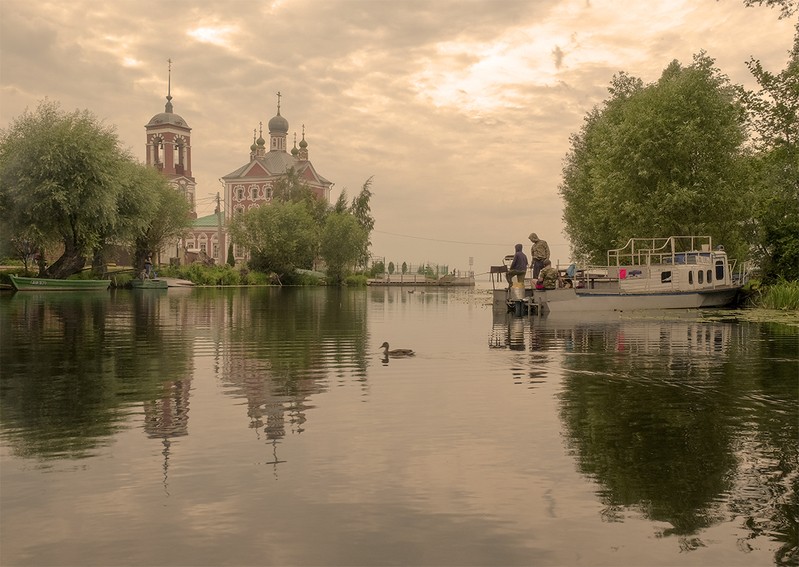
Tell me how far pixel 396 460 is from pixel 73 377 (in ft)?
26.6

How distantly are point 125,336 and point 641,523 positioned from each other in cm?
1866

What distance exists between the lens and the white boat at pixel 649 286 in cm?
3603

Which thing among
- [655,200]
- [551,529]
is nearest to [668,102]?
[655,200]

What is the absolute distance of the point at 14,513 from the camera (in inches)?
245

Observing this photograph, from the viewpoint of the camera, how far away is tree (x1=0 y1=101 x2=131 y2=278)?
181 feet

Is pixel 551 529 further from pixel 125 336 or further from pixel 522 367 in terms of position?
pixel 125 336

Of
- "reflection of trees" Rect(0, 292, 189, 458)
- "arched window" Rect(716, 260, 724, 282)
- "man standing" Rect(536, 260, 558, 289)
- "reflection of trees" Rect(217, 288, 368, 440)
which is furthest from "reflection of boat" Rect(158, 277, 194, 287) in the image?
"arched window" Rect(716, 260, 724, 282)

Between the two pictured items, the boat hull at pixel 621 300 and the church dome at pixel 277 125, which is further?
the church dome at pixel 277 125

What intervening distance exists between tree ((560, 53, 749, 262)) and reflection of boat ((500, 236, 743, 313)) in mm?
3579

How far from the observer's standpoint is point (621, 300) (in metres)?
37.3

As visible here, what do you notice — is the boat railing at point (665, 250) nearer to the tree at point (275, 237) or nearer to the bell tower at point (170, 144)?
the tree at point (275, 237)

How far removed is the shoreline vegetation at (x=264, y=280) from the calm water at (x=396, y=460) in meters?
22.6

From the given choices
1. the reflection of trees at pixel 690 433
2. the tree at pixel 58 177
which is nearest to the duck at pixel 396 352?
the reflection of trees at pixel 690 433

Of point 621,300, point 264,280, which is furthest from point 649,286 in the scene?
point 264,280
